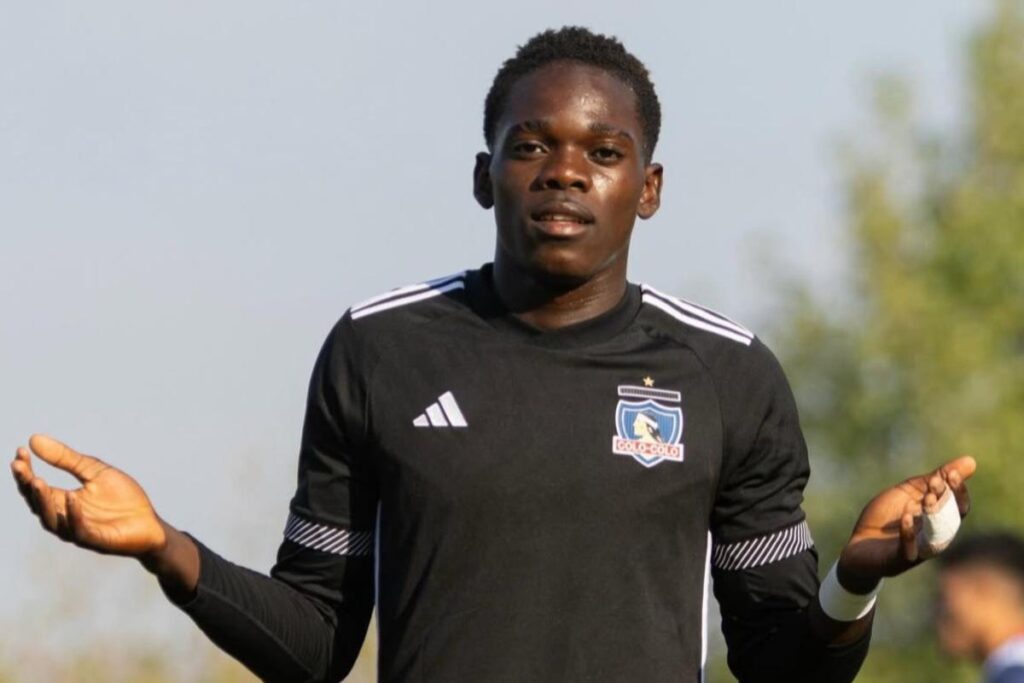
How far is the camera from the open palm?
6637mm

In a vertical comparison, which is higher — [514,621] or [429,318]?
[429,318]

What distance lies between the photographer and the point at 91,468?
6.79 metres

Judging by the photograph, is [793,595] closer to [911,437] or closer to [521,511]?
[521,511]

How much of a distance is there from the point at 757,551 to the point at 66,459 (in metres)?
2.19

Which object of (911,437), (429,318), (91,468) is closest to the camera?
(91,468)

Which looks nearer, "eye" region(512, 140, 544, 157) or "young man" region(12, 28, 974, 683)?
"young man" region(12, 28, 974, 683)

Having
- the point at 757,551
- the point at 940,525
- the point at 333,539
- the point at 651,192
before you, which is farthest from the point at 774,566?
the point at 333,539

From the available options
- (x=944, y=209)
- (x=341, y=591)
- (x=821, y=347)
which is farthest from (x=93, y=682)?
(x=341, y=591)

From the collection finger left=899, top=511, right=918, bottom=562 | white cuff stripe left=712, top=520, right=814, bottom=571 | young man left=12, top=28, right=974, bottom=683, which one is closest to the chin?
young man left=12, top=28, right=974, bottom=683

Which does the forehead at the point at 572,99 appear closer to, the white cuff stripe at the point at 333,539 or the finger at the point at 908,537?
the white cuff stripe at the point at 333,539

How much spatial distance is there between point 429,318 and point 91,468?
4.65 feet

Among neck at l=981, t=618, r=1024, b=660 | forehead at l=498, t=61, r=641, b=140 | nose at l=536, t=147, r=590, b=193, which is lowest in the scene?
neck at l=981, t=618, r=1024, b=660

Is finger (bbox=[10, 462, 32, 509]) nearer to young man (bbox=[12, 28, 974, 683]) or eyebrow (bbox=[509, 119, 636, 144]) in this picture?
young man (bbox=[12, 28, 974, 683])

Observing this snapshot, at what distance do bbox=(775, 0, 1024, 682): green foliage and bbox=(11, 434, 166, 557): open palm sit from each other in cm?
2944
